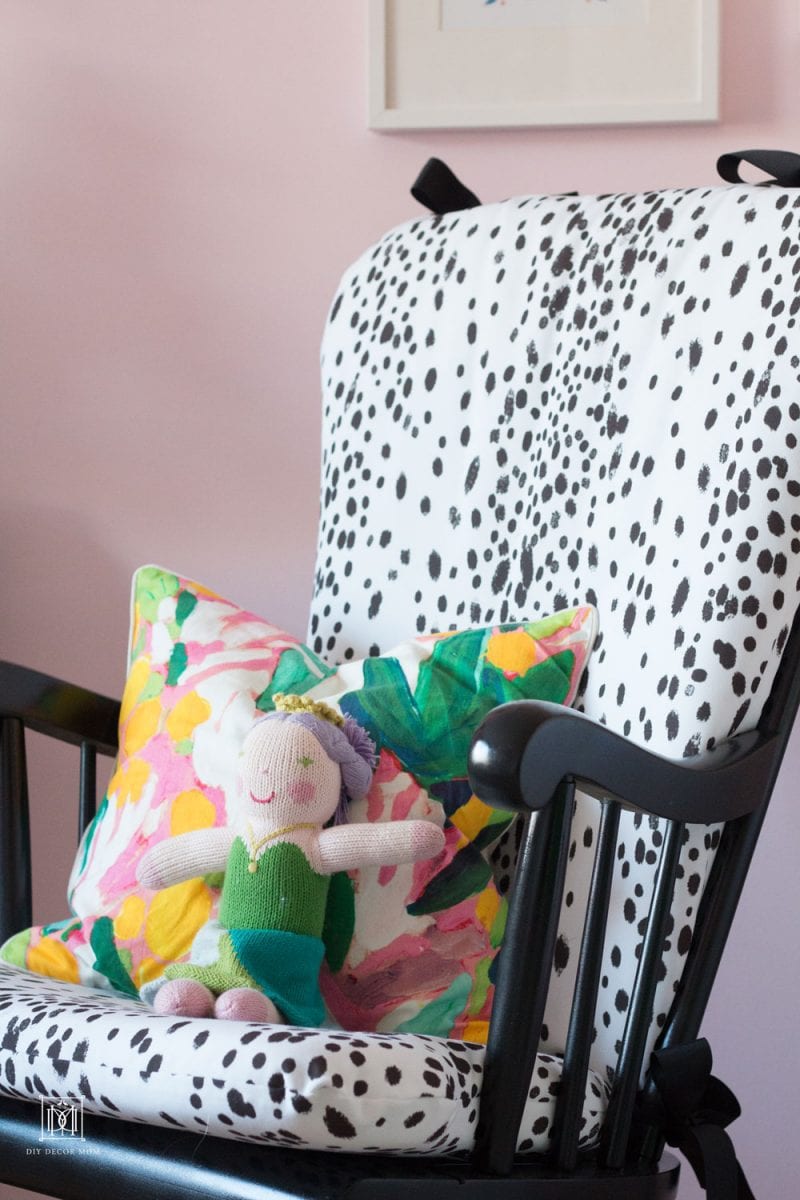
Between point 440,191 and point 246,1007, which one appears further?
point 440,191

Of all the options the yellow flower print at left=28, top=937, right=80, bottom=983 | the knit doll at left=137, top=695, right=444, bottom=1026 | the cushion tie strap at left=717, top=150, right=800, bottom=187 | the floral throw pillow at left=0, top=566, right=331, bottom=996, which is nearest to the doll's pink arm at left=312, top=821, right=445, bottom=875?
the knit doll at left=137, top=695, right=444, bottom=1026

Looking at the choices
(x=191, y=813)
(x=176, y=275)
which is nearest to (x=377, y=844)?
(x=191, y=813)

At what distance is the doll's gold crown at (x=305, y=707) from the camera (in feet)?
2.97

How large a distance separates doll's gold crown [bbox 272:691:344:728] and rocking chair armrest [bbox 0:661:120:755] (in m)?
0.24

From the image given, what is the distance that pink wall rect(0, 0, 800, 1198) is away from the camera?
4.83ft

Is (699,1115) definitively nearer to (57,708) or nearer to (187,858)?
(187,858)

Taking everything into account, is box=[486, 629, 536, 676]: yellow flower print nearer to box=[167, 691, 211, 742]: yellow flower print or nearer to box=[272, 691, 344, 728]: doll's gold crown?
box=[272, 691, 344, 728]: doll's gold crown

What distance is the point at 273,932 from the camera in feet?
2.67

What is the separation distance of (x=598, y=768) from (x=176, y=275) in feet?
3.38

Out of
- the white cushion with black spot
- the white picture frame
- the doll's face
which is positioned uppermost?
the white picture frame

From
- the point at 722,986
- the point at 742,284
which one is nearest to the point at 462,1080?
the point at 742,284

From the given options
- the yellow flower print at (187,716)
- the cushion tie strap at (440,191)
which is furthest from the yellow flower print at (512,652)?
the cushion tie strap at (440,191)

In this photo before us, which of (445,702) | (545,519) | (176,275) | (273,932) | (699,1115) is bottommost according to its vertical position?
(699,1115)

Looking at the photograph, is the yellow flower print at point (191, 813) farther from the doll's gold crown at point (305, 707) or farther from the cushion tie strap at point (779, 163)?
the cushion tie strap at point (779, 163)
